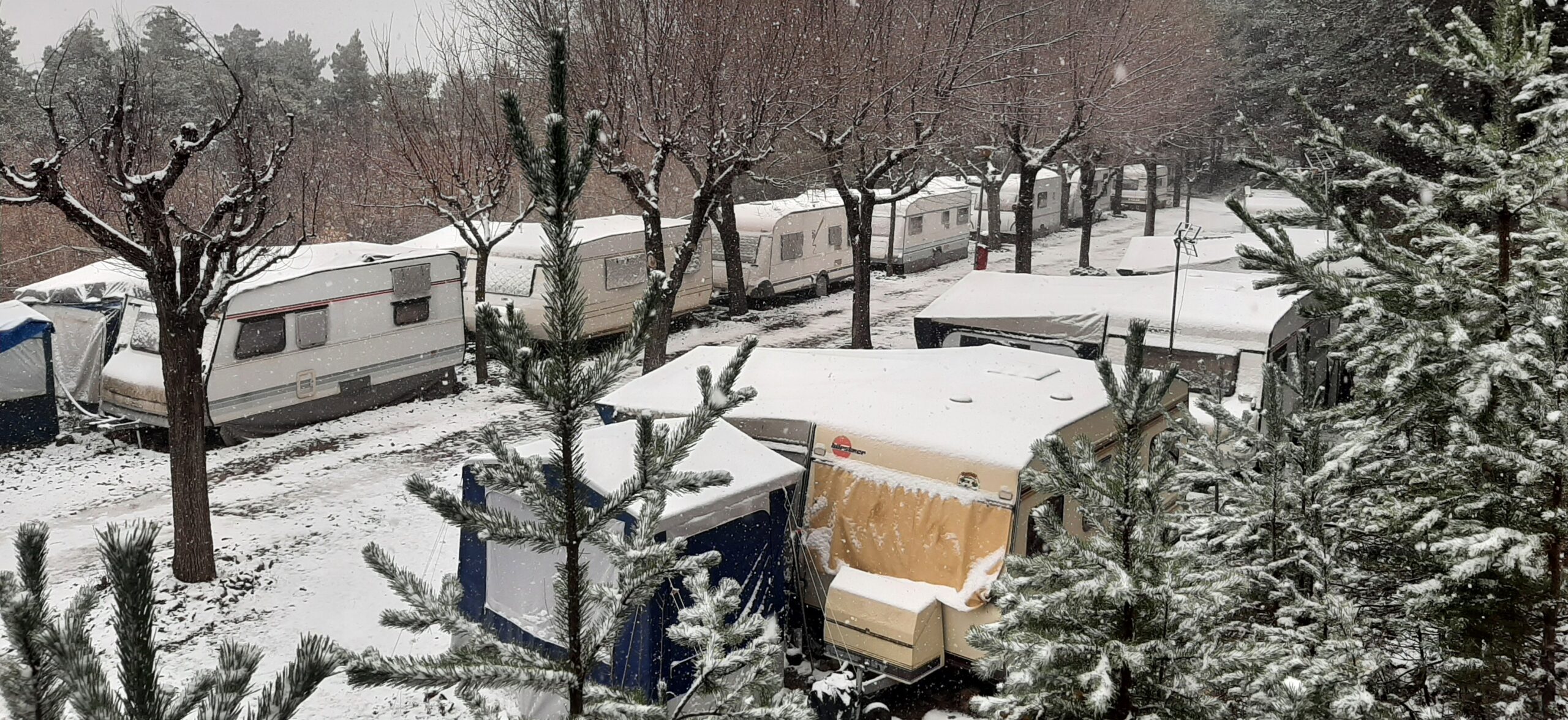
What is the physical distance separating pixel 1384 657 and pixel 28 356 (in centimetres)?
1519

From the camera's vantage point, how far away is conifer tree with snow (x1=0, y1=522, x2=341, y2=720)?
1929 mm

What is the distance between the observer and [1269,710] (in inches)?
157

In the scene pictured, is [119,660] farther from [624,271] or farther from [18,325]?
[624,271]

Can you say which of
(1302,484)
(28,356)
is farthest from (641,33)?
(1302,484)

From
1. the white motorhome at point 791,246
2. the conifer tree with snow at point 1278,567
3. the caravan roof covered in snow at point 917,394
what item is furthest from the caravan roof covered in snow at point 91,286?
the conifer tree with snow at point 1278,567

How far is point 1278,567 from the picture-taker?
5.04 metres

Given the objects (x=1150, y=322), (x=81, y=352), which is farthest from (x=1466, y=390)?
(x=81, y=352)

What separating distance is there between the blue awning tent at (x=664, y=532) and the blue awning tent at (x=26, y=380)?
893 cm

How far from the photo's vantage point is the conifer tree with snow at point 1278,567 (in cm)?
404

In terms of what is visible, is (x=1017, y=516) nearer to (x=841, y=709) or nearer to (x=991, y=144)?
(x=841, y=709)

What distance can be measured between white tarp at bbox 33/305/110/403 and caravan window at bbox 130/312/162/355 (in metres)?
1.07

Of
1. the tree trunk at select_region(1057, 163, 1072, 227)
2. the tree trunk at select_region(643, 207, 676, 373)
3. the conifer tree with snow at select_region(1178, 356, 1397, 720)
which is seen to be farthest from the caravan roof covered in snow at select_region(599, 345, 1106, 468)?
the tree trunk at select_region(1057, 163, 1072, 227)

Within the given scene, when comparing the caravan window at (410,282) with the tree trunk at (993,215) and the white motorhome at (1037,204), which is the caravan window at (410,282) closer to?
the tree trunk at (993,215)

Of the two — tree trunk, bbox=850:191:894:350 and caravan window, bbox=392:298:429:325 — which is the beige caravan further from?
tree trunk, bbox=850:191:894:350
